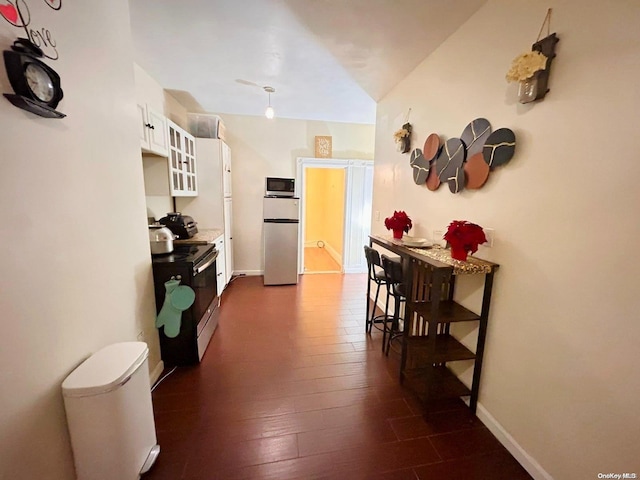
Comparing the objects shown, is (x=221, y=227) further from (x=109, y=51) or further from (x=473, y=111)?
(x=473, y=111)

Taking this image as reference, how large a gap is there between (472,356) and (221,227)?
10.9ft

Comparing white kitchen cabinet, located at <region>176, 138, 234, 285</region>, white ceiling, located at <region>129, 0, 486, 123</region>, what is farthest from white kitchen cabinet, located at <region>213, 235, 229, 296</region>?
white ceiling, located at <region>129, 0, 486, 123</region>

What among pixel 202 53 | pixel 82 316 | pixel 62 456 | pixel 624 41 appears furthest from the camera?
pixel 202 53

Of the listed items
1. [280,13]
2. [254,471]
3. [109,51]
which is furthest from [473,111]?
[254,471]

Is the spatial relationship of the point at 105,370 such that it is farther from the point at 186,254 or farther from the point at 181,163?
the point at 181,163

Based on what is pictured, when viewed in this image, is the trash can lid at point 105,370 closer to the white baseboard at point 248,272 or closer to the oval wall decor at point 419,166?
the oval wall decor at point 419,166

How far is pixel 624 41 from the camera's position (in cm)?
100

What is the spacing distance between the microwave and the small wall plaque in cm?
84

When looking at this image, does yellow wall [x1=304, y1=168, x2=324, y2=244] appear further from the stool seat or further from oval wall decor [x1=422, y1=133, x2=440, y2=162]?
oval wall decor [x1=422, y1=133, x2=440, y2=162]

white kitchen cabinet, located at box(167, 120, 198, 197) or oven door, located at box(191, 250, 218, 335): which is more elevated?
white kitchen cabinet, located at box(167, 120, 198, 197)

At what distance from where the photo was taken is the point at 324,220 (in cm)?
711

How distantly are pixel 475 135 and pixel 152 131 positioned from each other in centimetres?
263

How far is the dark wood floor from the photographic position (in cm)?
140

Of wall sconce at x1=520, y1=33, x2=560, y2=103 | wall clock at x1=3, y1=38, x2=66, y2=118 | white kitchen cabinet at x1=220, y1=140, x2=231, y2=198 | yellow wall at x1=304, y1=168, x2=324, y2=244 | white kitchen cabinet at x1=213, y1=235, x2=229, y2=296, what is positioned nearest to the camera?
wall clock at x1=3, y1=38, x2=66, y2=118
